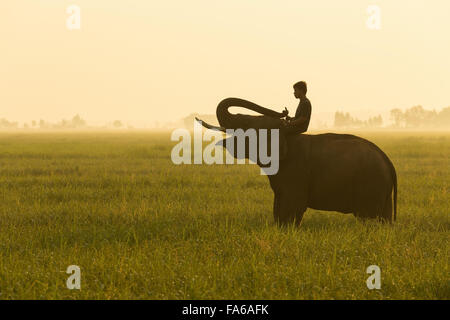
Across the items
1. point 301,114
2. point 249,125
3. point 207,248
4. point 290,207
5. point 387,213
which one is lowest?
point 207,248

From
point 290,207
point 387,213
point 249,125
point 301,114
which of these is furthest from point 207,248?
point 387,213

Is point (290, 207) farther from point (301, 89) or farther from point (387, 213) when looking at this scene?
point (301, 89)

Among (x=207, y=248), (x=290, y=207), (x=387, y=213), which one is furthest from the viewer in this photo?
(x=387, y=213)

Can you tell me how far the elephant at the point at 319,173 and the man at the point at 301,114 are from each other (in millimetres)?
120

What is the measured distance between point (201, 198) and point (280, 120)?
389 centimetres

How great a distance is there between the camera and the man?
21.1 feet

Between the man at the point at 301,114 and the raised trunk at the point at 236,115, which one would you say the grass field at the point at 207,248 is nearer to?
the man at the point at 301,114

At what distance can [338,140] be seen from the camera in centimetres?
673

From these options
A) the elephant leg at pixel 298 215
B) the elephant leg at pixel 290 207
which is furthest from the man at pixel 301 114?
the elephant leg at pixel 298 215

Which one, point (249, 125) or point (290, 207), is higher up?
point (249, 125)

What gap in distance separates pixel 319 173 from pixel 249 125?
3.87ft

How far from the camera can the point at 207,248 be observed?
5688 millimetres

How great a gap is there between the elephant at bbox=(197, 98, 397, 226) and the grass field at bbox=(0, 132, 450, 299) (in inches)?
13.4
